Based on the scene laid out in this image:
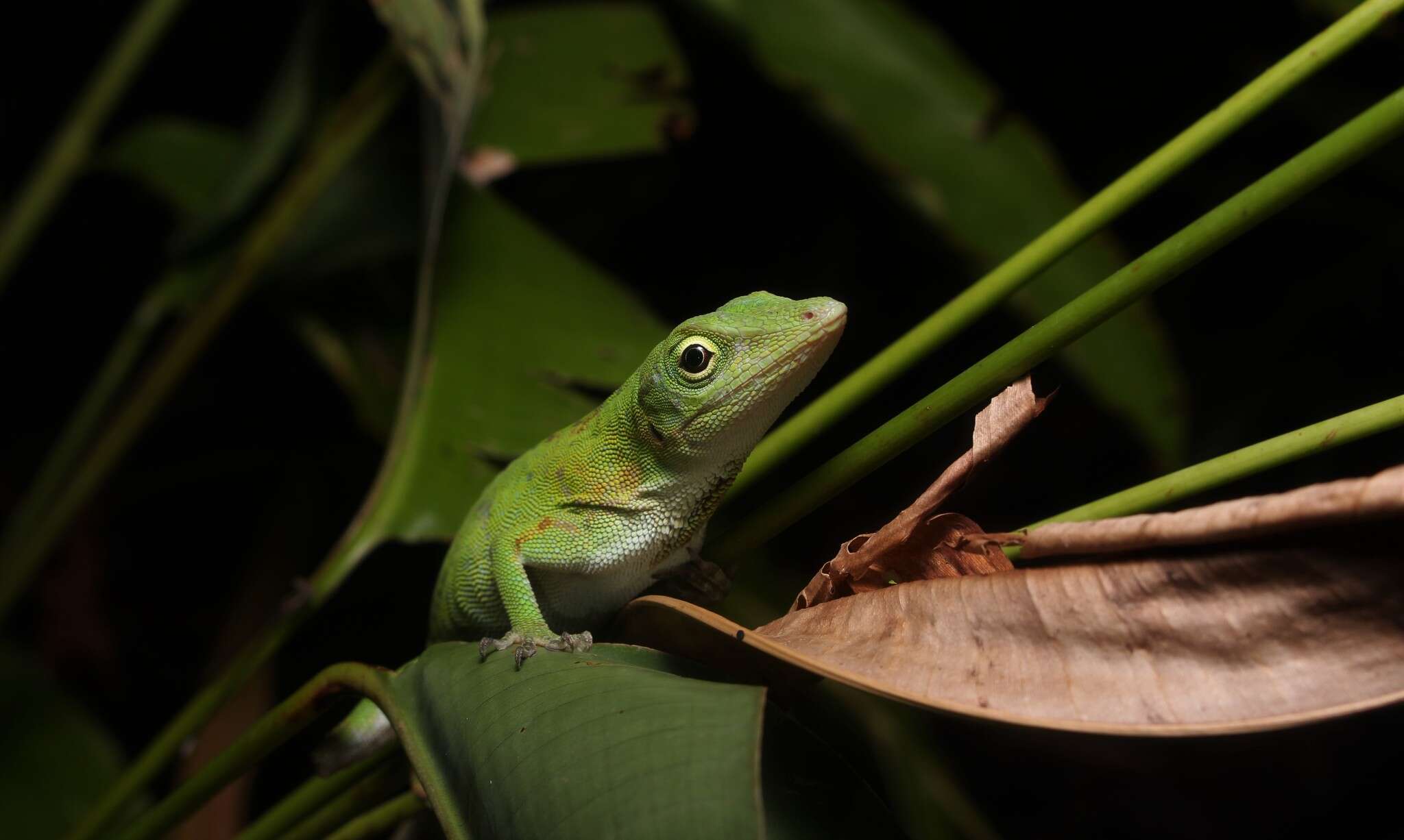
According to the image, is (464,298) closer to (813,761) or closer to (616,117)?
(616,117)

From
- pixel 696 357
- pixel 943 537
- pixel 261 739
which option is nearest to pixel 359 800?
pixel 261 739

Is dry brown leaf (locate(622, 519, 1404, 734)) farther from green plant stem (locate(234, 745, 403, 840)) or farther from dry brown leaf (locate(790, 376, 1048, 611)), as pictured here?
green plant stem (locate(234, 745, 403, 840))

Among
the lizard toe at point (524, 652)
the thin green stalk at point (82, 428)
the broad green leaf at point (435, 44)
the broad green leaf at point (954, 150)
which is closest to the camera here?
the lizard toe at point (524, 652)

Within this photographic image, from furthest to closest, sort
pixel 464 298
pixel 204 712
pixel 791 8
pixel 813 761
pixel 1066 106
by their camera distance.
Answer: pixel 1066 106 < pixel 791 8 < pixel 464 298 < pixel 204 712 < pixel 813 761


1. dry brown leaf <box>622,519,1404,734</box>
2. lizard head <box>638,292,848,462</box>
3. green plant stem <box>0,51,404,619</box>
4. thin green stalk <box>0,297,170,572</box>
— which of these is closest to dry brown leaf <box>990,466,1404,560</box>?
dry brown leaf <box>622,519,1404,734</box>

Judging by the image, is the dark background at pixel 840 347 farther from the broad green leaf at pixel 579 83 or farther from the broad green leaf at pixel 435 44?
the broad green leaf at pixel 435 44

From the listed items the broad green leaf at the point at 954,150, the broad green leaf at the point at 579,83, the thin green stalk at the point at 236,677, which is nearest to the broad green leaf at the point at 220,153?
the broad green leaf at the point at 579,83

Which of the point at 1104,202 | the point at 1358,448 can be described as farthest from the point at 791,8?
the point at 1358,448
